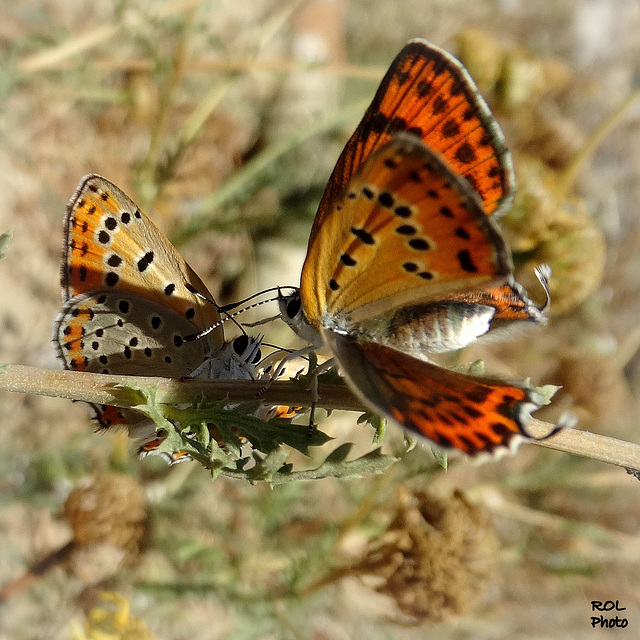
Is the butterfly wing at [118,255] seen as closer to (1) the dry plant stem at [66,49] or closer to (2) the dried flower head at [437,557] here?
(2) the dried flower head at [437,557]

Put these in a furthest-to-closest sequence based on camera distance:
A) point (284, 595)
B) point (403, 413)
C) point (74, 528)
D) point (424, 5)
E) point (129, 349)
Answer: point (424, 5) → point (284, 595) → point (74, 528) → point (129, 349) → point (403, 413)

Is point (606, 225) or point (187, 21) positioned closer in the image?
point (187, 21)

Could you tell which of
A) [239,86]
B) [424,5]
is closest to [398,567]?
[239,86]

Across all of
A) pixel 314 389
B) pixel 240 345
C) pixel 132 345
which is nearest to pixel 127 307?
pixel 132 345

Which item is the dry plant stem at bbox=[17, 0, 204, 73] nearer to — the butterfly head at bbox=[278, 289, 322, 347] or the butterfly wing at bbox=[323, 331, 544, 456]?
the butterfly head at bbox=[278, 289, 322, 347]

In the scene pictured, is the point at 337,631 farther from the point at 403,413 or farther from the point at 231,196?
the point at 403,413

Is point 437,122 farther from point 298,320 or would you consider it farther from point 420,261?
point 298,320
